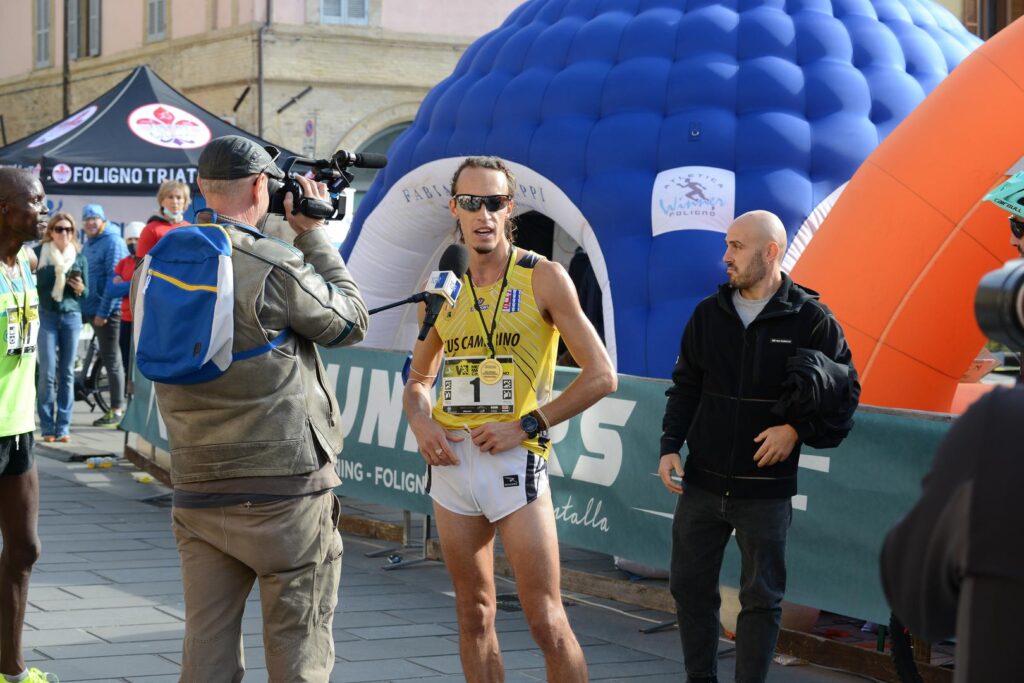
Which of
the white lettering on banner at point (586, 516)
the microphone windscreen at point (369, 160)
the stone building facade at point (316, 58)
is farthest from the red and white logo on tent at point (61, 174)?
the microphone windscreen at point (369, 160)

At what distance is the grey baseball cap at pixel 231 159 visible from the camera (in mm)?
3900

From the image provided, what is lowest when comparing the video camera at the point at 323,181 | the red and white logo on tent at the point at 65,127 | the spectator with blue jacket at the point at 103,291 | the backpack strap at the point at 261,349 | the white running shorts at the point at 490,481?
the spectator with blue jacket at the point at 103,291

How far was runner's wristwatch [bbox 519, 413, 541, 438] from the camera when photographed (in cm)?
439

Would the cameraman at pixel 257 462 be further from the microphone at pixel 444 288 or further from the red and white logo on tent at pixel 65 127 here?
the red and white logo on tent at pixel 65 127

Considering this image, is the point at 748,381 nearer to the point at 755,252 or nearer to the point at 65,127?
the point at 755,252

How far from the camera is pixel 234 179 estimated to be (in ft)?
12.9

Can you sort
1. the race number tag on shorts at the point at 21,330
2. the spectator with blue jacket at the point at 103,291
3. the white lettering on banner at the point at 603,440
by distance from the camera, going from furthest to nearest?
the spectator with blue jacket at the point at 103,291, the white lettering on banner at the point at 603,440, the race number tag on shorts at the point at 21,330

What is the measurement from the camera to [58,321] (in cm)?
1223

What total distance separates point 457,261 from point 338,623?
8.29ft

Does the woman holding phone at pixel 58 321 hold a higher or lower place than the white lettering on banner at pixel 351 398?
lower

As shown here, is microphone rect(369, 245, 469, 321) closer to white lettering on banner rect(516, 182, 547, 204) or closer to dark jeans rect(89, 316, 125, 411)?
white lettering on banner rect(516, 182, 547, 204)

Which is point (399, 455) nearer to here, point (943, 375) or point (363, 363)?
point (363, 363)

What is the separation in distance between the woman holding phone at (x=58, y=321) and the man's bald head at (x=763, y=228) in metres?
8.47

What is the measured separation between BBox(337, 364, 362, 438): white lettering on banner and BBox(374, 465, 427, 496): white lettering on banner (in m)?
0.41
